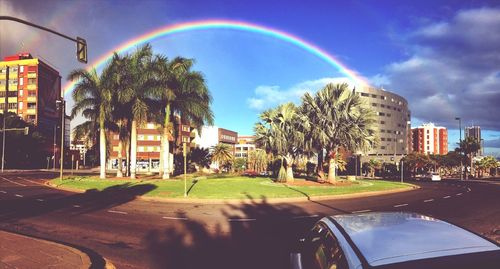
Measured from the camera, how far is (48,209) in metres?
16.5

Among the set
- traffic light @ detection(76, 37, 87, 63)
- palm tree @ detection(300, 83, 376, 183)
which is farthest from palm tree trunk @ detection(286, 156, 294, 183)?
traffic light @ detection(76, 37, 87, 63)

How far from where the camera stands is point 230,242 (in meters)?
9.79

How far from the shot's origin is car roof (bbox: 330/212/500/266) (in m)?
2.66

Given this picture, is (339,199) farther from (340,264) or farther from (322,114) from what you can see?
(340,264)

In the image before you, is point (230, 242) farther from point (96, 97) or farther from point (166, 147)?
point (96, 97)

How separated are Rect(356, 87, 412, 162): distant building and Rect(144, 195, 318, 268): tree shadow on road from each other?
12060cm

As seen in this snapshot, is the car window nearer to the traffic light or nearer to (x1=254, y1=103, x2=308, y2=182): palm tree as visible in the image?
the traffic light

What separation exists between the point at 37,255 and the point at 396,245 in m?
7.72

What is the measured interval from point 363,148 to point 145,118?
20431 millimetres

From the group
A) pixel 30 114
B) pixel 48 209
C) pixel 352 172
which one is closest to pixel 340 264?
pixel 48 209

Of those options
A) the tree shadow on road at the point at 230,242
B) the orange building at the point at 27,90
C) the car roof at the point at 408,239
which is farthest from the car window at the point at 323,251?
the orange building at the point at 27,90

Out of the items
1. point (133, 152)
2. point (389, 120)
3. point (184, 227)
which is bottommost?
point (184, 227)

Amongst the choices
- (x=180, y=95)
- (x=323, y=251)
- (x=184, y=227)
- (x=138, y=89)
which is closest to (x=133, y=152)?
(x=138, y=89)

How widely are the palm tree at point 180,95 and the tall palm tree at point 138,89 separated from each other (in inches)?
41.5
